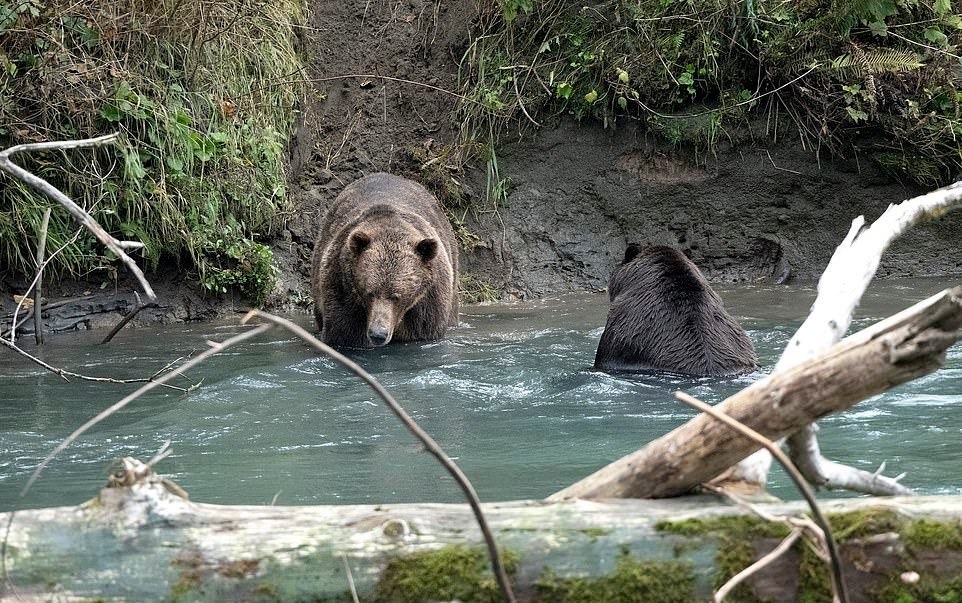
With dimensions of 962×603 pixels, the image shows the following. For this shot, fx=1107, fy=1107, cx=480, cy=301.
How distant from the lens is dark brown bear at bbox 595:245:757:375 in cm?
684

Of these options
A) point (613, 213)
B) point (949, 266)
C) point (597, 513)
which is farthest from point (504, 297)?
point (597, 513)

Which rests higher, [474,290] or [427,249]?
[427,249]

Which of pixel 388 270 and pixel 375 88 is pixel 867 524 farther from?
pixel 375 88

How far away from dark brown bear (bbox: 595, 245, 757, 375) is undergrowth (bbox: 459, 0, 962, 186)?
16.9 ft

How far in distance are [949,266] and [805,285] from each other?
1677mm

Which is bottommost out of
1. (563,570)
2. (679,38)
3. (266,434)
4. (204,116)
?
(266,434)

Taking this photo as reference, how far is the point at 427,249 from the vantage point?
884 cm

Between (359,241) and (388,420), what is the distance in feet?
8.60

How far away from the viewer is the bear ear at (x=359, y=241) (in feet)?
28.3

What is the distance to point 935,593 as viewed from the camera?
2719 mm

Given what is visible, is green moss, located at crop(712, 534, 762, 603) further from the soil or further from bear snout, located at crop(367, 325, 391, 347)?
the soil

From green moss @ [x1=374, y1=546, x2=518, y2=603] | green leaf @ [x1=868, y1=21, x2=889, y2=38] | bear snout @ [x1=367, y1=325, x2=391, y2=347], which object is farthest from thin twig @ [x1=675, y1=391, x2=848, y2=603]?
green leaf @ [x1=868, y1=21, x2=889, y2=38]

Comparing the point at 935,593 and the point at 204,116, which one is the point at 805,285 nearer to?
the point at 204,116

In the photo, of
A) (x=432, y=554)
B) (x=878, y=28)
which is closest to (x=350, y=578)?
(x=432, y=554)
